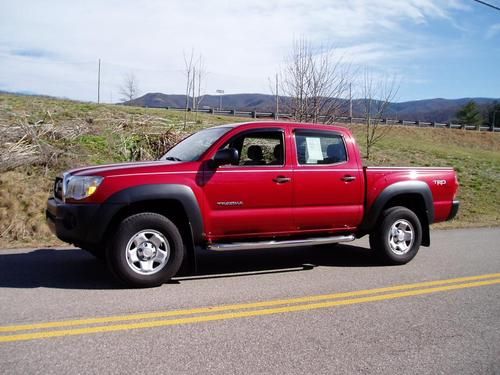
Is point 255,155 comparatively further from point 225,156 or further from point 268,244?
point 268,244

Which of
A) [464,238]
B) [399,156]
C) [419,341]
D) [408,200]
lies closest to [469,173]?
[399,156]

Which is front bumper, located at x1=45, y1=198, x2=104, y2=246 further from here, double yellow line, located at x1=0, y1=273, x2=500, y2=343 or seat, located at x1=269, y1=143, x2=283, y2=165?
seat, located at x1=269, y1=143, x2=283, y2=165

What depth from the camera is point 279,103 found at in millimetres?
18359

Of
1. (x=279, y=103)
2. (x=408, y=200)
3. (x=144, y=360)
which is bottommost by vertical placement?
(x=144, y=360)

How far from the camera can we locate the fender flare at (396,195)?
7.14m

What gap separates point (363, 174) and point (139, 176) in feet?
10.4

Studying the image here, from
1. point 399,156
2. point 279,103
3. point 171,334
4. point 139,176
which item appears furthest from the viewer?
point 399,156

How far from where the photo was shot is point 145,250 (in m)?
5.70

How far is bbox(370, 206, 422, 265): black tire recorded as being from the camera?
23.7 feet

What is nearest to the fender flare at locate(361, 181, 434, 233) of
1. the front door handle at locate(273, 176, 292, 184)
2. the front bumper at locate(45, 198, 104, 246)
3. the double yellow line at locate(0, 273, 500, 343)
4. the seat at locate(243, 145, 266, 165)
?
the double yellow line at locate(0, 273, 500, 343)

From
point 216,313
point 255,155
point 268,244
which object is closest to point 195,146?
point 255,155

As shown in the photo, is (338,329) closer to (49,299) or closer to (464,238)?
(49,299)

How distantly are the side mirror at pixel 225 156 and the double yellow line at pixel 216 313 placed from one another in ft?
5.64

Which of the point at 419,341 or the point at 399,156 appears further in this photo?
the point at 399,156
